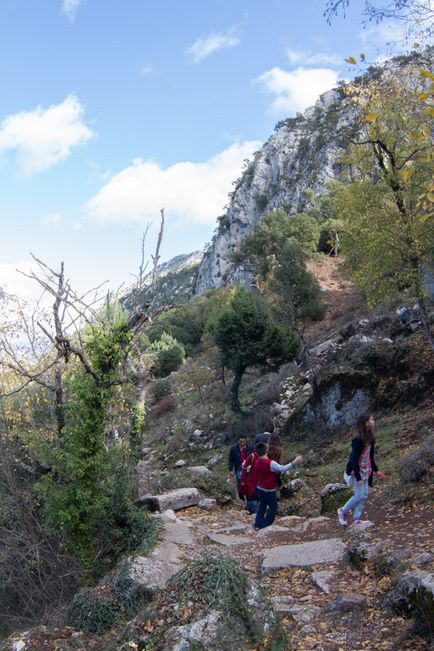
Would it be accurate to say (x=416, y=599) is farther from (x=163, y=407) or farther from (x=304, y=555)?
(x=163, y=407)

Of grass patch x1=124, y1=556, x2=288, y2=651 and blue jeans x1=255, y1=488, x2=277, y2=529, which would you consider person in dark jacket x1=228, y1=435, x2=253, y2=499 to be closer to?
blue jeans x1=255, y1=488, x2=277, y2=529

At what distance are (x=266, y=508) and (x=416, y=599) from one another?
5.51 metres

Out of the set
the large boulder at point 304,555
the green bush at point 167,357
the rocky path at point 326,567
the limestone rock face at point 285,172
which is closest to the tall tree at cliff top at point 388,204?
the rocky path at point 326,567

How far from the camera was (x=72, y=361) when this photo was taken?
45.4ft

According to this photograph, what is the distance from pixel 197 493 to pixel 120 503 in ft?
10.2

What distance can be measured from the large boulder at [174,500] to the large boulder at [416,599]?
25.0 ft

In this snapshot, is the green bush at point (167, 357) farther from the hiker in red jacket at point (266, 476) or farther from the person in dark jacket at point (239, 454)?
the hiker in red jacket at point (266, 476)

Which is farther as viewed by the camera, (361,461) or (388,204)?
(388,204)

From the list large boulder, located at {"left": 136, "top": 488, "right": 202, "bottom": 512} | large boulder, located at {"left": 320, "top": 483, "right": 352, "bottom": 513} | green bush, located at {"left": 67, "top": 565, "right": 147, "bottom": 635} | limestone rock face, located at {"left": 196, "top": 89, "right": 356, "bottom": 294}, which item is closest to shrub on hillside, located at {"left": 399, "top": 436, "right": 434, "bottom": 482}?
large boulder, located at {"left": 320, "top": 483, "right": 352, "bottom": 513}

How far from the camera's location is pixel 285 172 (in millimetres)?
77688

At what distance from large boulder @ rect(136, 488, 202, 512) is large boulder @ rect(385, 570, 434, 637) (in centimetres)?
761

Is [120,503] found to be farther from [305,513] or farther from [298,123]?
[298,123]

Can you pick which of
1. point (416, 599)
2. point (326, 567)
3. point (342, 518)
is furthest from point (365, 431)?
point (416, 599)

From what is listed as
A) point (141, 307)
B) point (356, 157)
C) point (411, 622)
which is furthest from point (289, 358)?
point (411, 622)
